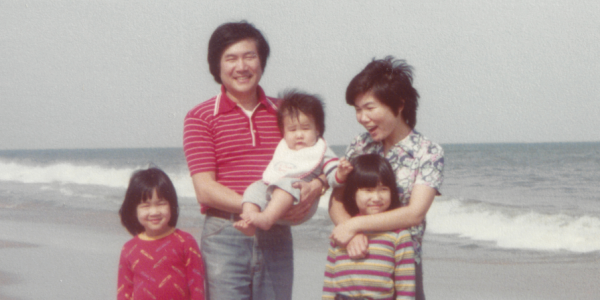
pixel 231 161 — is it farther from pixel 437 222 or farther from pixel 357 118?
pixel 437 222

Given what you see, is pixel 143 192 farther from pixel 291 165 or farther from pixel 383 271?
pixel 383 271

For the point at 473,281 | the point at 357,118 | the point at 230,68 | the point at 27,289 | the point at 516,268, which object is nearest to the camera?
the point at 357,118

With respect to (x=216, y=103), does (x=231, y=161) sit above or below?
below

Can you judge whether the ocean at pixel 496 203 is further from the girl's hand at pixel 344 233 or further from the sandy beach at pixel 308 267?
the girl's hand at pixel 344 233

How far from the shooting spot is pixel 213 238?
2604 mm

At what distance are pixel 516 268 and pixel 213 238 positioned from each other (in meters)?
5.04

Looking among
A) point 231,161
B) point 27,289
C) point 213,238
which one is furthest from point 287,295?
point 27,289

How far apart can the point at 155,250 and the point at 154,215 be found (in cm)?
16

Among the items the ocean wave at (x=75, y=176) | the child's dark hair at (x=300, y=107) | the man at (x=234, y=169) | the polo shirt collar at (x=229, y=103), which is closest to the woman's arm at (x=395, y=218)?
the man at (x=234, y=169)

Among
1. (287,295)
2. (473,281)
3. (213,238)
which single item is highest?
(213,238)

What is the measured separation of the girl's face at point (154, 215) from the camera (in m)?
2.77

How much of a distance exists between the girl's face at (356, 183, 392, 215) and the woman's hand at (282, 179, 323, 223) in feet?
0.78

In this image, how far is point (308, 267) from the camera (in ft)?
20.9

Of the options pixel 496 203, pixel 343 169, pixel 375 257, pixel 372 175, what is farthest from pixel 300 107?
pixel 496 203
